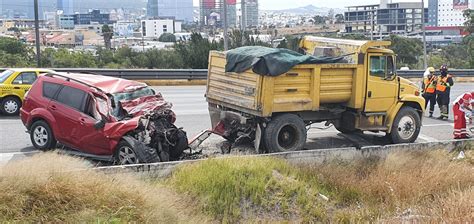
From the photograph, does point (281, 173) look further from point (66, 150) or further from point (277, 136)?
point (66, 150)

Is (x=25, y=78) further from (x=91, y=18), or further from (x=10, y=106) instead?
(x=91, y=18)

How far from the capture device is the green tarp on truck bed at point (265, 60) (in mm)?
11469

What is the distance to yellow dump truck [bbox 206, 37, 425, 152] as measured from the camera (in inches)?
466

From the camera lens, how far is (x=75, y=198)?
7.21m

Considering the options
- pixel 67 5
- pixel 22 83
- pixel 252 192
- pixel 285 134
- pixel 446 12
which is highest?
pixel 67 5

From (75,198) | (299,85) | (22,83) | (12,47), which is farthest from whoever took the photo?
(12,47)

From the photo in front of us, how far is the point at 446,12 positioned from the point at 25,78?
104 metres

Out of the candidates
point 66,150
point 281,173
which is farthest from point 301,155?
point 66,150

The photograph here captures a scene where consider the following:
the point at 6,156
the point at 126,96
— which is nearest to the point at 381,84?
the point at 126,96

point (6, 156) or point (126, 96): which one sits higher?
point (126, 96)

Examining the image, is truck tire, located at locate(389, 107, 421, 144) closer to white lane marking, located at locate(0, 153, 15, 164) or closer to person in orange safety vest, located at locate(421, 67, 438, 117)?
person in orange safety vest, located at locate(421, 67, 438, 117)

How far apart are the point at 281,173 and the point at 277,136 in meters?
1.96

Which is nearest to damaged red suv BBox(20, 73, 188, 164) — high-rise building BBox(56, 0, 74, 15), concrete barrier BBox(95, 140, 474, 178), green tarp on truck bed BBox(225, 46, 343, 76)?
concrete barrier BBox(95, 140, 474, 178)

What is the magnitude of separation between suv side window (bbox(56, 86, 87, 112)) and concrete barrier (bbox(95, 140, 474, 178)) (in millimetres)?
2317
